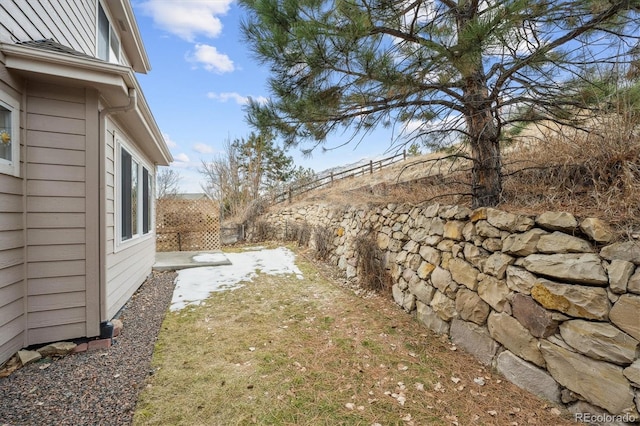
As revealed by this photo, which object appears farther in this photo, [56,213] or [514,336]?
[56,213]

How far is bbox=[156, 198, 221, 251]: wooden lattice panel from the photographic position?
1059 centimetres

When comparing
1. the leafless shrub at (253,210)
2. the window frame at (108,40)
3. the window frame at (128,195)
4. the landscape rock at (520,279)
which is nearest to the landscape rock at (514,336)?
the landscape rock at (520,279)

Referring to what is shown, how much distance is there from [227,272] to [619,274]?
21.4 ft

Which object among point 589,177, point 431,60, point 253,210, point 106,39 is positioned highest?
point 106,39

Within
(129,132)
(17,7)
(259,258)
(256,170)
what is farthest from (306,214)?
(17,7)

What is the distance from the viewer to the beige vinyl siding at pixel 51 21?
2645 millimetres

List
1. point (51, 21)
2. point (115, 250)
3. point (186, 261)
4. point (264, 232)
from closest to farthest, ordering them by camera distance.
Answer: point (51, 21) < point (115, 250) < point (186, 261) < point (264, 232)

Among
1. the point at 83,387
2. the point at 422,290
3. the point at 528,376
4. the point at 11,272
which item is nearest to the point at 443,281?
the point at 422,290

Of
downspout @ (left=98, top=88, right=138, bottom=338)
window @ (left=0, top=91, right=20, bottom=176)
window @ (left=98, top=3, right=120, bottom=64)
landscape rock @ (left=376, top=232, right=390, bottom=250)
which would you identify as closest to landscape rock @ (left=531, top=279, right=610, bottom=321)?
landscape rock @ (left=376, top=232, right=390, bottom=250)

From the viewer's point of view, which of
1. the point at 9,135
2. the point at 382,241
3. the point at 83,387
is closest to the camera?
the point at 83,387

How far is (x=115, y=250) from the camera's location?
3777 mm

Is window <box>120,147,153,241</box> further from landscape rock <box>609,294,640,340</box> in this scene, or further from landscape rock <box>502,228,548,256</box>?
landscape rock <box>609,294,640,340</box>

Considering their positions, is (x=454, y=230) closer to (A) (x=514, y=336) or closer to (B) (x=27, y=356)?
(A) (x=514, y=336)

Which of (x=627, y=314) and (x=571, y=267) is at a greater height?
(x=571, y=267)
